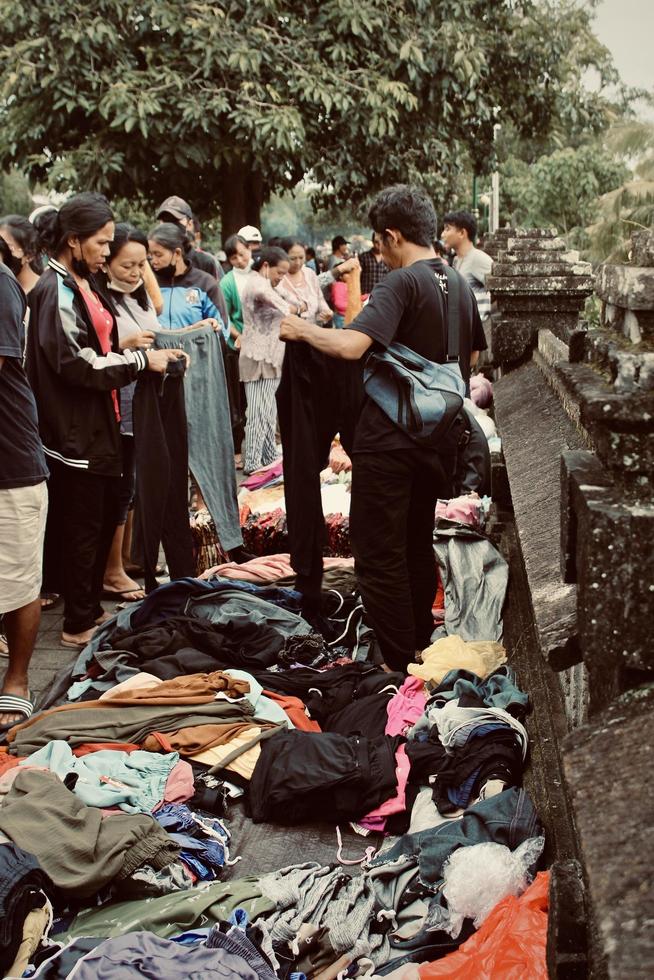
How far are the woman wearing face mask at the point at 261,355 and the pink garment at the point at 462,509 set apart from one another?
345cm

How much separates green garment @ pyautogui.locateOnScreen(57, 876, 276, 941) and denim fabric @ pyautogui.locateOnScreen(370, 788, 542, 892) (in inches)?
18.1

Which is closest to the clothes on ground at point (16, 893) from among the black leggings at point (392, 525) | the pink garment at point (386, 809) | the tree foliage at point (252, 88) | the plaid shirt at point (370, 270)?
the pink garment at point (386, 809)

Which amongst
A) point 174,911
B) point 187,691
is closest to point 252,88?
point 187,691

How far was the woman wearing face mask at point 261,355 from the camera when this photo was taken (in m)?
9.05

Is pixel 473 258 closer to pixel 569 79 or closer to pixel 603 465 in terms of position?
pixel 603 465

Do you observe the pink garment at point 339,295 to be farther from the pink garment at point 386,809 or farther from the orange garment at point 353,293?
the pink garment at point 386,809

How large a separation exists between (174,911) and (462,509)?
3.21 metres

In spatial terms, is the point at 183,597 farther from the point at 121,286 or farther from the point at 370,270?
the point at 370,270

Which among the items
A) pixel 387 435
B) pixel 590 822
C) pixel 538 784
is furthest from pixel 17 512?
pixel 590 822

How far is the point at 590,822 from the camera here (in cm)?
176

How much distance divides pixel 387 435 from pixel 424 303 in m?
0.57

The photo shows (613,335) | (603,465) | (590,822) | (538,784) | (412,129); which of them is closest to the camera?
(590,822)

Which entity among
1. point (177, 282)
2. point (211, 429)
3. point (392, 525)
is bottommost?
point (392, 525)

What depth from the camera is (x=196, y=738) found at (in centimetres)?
395
